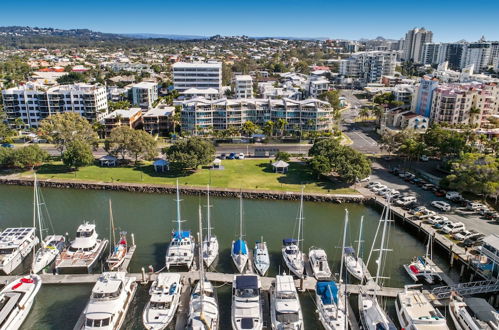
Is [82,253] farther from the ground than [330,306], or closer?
closer

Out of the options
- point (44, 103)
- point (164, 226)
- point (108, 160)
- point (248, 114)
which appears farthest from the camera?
point (248, 114)

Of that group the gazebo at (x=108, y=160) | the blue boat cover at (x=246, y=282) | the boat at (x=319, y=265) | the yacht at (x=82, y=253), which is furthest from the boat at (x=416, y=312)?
the gazebo at (x=108, y=160)

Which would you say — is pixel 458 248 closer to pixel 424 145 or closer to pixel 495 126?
pixel 424 145

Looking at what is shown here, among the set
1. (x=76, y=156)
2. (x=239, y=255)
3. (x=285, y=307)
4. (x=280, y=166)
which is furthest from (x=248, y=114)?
(x=285, y=307)

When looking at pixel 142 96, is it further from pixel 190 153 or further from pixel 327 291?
pixel 327 291

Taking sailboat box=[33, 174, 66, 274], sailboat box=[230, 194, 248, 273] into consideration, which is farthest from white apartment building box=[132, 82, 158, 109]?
sailboat box=[230, 194, 248, 273]

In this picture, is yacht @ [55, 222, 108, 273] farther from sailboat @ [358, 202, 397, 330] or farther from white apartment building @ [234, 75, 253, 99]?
white apartment building @ [234, 75, 253, 99]

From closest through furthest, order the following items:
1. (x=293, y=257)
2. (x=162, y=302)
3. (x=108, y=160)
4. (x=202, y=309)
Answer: (x=202, y=309), (x=162, y=302), (x=293, y=257), (x=108, y=160)
